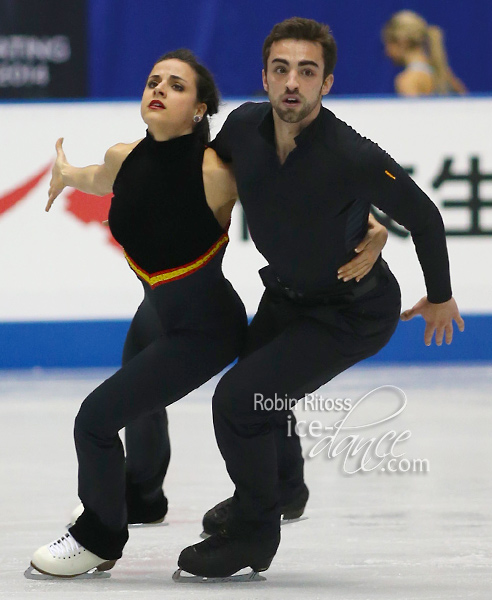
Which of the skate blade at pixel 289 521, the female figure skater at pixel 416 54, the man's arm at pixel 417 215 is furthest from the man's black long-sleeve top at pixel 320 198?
the female figure skater at pixel 416 54

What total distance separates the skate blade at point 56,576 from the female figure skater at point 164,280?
13 millimetres

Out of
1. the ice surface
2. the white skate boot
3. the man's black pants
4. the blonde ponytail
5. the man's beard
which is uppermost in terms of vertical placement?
the man's beard

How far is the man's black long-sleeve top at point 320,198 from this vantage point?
104 inches

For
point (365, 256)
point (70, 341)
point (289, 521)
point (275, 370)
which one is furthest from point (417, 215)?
point (70, 341)

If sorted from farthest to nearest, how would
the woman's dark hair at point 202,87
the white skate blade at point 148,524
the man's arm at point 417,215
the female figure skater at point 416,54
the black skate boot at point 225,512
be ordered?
the female figure skater at point 416,54 < the white skate blade at point 148,524 < the black skate boot at point 225,512 < the woman's dark hair at point 202,87 < the man's arm at point 417,215

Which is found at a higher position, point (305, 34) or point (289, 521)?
point (305, 34)

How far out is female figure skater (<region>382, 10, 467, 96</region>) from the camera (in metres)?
6.82

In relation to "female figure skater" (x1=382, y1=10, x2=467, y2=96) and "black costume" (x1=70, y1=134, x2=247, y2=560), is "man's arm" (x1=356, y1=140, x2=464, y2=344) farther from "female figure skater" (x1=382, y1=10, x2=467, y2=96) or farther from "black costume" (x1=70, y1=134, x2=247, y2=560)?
"female figure skater" (x1=382, y1=10, x2=467, y2=96)

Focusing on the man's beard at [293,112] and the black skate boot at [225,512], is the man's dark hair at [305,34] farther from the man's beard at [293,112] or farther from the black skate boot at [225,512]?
the black skate boot at [225,512]

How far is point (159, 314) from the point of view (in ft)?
9.42

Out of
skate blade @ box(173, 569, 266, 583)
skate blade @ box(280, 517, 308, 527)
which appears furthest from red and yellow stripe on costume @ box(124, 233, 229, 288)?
skate blade @ box(280, 517, 308, 527)

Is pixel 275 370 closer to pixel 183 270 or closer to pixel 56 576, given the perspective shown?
pixel 183 270

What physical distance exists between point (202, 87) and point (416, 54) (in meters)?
4.25

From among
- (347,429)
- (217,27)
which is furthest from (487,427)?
(217,27)
